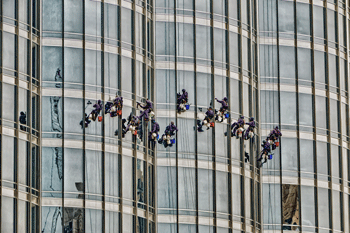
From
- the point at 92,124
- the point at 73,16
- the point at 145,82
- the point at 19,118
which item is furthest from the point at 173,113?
the point at 19,118

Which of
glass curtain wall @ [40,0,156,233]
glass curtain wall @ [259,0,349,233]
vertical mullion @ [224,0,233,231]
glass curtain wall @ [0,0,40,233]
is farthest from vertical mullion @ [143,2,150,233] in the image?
glass curtain wall @ [259,0,349,233]

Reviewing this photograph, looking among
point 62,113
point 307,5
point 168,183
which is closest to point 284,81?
point 307,5

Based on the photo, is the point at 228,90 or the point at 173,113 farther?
the point at 228,90

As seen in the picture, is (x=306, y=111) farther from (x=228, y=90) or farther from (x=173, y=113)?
(x=173, y=113)

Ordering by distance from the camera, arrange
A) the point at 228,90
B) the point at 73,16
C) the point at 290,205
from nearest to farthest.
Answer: the point at 73,16, the point at 228,90, the point at 290,205

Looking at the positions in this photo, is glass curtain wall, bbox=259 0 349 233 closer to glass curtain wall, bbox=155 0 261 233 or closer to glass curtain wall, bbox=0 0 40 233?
glass curtain wall, bbox=155 0 261 233

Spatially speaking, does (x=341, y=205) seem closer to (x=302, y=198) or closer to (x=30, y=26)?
(x=302, y=198)

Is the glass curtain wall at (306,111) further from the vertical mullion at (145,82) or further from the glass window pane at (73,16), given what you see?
the glass window pane at (73,16)
